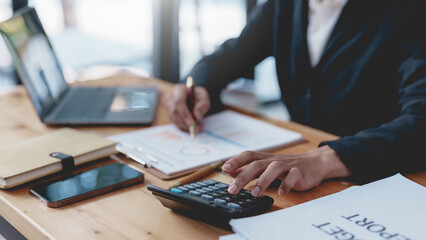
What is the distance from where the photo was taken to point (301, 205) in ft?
2.47

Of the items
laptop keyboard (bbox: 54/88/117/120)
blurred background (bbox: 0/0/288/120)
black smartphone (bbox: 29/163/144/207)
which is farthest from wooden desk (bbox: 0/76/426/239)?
blurred background (bbox: 0/0/288/120)

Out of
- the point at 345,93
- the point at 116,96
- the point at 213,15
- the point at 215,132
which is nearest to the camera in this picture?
the point at 215,132

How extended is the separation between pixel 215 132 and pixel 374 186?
47cm

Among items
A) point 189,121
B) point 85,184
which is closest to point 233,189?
point 85,184

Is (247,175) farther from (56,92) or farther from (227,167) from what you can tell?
(56,92)

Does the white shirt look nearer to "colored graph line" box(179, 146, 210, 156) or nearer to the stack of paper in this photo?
"colored graph line" box(179, 146, 210, 156)

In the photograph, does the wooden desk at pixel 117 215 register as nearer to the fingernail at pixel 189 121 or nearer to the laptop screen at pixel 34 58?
the fingernail at pixel 189 121

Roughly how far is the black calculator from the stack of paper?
2 cm

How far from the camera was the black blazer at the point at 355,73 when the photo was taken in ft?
3.03

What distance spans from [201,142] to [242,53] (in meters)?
0.58

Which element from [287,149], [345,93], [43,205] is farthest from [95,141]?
[345,93]

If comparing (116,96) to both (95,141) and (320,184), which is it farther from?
(320,184)

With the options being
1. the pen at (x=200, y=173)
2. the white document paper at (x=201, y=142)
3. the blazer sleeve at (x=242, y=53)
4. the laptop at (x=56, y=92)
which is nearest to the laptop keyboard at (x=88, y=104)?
the laptop at (x=56, y=92)

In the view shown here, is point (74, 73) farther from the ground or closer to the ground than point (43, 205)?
closer to the ground
